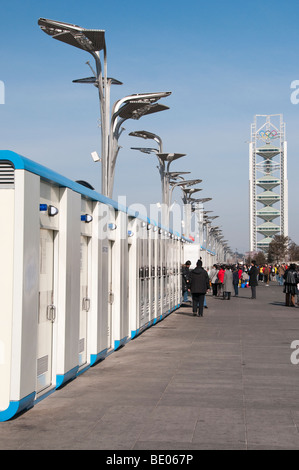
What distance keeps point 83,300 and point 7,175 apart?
11.1ft

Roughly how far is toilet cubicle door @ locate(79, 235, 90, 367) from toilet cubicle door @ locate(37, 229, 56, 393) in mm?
1513

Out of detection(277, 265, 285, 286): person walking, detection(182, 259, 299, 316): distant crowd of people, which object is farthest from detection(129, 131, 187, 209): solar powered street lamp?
detection(277, 265, 285, 286): person walking

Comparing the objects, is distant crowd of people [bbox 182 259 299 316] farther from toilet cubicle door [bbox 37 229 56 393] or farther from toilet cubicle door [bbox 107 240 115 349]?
toilet cubicle door [bbox 37 229 56 393]

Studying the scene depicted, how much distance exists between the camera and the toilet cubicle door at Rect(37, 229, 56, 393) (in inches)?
295

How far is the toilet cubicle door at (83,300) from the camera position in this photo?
9484 millimetres

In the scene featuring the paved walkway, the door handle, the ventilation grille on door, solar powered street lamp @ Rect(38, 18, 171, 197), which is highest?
solar powered street lamp @ Rect(38, 18, 171, 197)

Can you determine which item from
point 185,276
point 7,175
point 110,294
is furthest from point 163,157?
point 7,175

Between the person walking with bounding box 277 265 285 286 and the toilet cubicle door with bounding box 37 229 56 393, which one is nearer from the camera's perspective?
the toilet cubicle door with bounding box 37 229 56 393

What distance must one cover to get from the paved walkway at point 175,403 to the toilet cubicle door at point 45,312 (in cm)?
36

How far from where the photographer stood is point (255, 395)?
8.04 metres

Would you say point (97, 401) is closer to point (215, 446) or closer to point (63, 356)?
point (63, 356)

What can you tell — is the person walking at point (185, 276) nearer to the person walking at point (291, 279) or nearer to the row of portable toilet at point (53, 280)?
the person walking at point (291, 279)

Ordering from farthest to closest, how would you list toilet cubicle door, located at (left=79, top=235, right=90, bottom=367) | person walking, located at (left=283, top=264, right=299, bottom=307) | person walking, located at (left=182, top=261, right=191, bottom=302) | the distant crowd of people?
person walking, located at (left=182, top=261, right=191, bottom=302)
person walking, located at (left=283, top=264, right=299, bottom=307)
the distant crowd of people
toilet cubicle door, located at (left=79, top=235, right=90, bottom=367)

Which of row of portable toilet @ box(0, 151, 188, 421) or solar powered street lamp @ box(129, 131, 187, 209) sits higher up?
solar powered street lamp @ box(129, 131, 187, 209)
